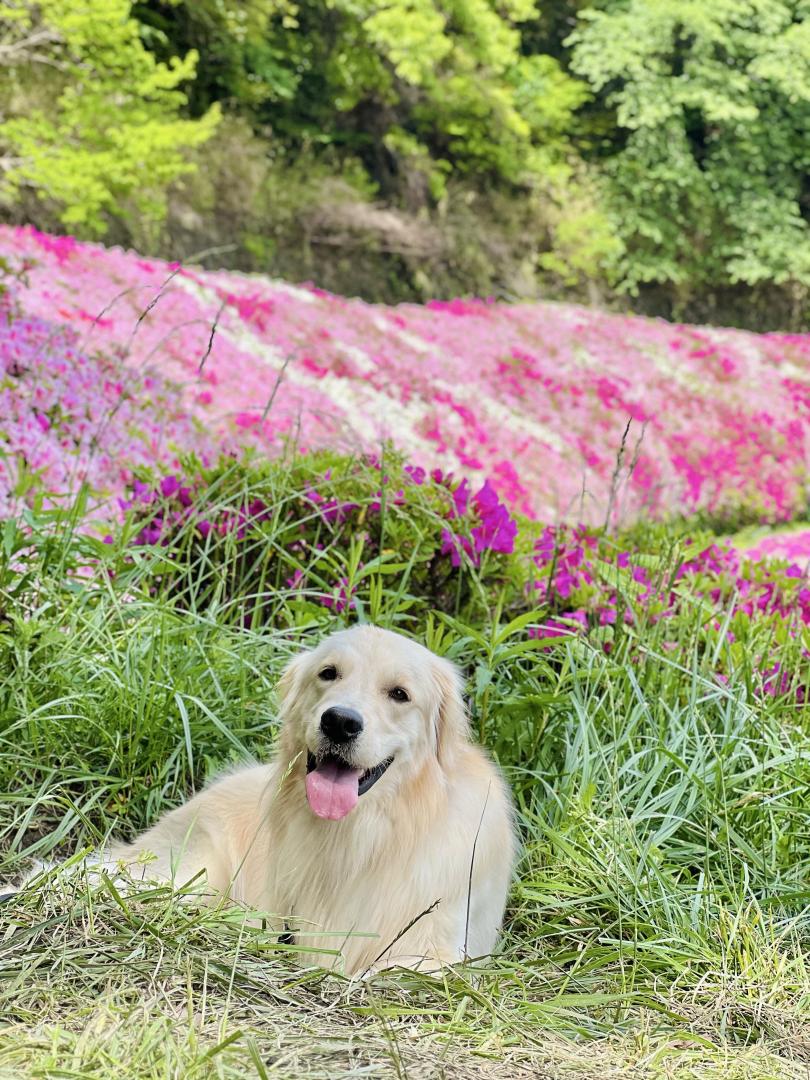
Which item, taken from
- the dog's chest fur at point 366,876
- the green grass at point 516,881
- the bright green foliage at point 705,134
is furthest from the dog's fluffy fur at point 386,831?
the bright green foliage at point 705,134

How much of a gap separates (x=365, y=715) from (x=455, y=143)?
2072cm

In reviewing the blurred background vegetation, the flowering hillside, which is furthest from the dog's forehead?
the blurred background vegetation

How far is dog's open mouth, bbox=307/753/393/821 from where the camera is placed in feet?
7.16

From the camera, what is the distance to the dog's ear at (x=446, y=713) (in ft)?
7.82

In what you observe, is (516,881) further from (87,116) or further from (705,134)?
(705,134)

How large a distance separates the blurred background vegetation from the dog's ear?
547 inches

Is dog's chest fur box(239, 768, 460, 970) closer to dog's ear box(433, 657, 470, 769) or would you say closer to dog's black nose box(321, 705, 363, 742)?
dog's ear box(433, 657, 470, 769)

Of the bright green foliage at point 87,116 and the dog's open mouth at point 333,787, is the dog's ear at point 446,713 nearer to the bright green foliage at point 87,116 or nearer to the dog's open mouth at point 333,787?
the dog's open mouth at point 333,787

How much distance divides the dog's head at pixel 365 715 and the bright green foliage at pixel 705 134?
69.9ft

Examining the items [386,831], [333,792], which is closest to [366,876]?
[386,831]

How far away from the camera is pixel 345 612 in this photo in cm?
333

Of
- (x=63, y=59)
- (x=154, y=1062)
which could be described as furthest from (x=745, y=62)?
(x=154, y=1062)

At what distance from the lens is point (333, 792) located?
2182 mm

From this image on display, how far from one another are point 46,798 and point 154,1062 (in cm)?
111
